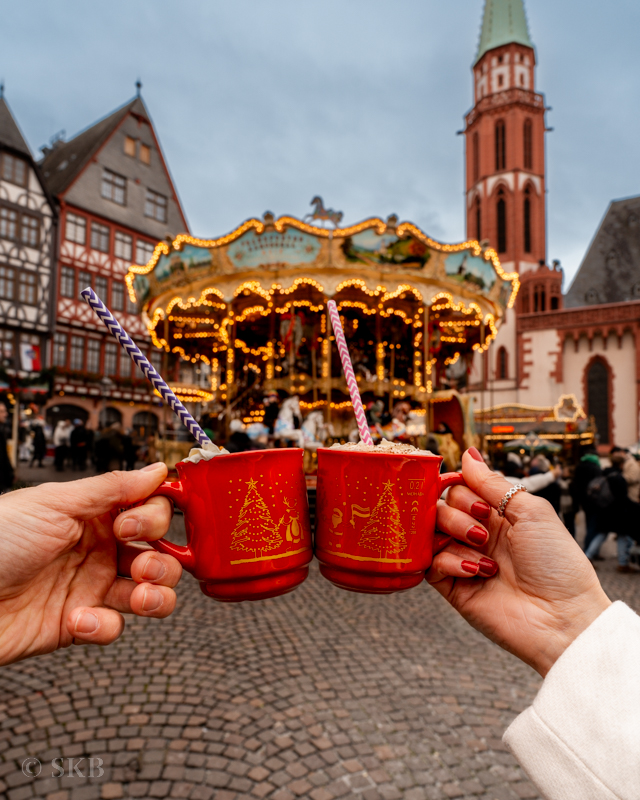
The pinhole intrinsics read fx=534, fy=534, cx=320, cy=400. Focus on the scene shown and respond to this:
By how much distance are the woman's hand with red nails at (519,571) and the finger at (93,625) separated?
84 centimetres

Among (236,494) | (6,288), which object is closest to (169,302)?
(236,494)

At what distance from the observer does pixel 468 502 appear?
1.36 m

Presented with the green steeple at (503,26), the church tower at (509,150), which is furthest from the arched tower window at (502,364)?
the green steeple at (503,26)

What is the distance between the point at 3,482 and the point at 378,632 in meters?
5.26

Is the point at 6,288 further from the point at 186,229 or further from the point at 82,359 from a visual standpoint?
the point at 186,229

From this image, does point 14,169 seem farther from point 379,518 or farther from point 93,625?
point 379,518

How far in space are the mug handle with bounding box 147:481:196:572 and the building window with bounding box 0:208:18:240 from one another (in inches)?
958

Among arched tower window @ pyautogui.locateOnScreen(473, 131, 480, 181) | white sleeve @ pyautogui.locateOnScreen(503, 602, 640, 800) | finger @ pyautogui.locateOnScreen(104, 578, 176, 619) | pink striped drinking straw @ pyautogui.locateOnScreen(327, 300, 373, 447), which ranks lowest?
white sleeve @ pyautogui.locateOnScreen(503, 602, 640, 800)

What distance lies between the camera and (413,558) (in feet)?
4.16

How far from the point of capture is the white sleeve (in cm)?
91

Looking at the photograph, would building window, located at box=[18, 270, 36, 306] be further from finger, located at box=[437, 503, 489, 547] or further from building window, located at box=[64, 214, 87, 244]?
finger, located at box=[437, 503, 489, 547]

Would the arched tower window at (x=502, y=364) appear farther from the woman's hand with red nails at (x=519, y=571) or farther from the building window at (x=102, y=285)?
the woman's hand with red nails at (x=519, y=571)

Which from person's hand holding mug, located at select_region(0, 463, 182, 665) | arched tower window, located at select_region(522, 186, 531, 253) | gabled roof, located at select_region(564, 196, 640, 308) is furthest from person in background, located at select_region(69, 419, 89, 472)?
arched tower window, located at select_region(522, 186, 531, 253)

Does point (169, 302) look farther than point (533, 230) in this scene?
No
